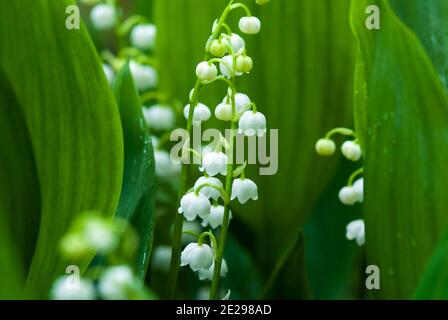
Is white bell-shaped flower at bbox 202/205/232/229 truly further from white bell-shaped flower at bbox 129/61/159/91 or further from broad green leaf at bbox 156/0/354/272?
white bell-shaped flower at bbox 129/61/159/91

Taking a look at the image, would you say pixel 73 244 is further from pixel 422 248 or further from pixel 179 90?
pixel 179 90

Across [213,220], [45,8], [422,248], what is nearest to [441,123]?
[422,248]

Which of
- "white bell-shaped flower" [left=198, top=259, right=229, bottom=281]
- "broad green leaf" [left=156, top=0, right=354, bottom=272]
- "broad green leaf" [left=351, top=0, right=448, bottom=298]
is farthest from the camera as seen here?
"broad green leaf" [left=156, top=0, right=354, bottom=272]

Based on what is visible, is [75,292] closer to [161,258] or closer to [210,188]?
[210,188]

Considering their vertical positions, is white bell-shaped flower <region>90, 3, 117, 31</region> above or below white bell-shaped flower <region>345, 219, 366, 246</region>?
above

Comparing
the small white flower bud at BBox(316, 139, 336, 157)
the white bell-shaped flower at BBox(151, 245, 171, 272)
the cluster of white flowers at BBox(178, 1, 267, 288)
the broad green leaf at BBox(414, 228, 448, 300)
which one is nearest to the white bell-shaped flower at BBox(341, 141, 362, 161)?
the small white flower bud at BBox(316, 139, 336, 157)

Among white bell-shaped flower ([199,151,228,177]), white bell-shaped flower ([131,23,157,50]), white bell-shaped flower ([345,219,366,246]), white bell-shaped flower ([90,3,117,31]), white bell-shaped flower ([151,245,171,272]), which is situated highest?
white bell-shaped flower ([90,3,117,31])

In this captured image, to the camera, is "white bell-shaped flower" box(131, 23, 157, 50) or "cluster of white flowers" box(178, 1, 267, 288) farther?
"white bell-shaped flower" box(131, 23, 157, 50)
